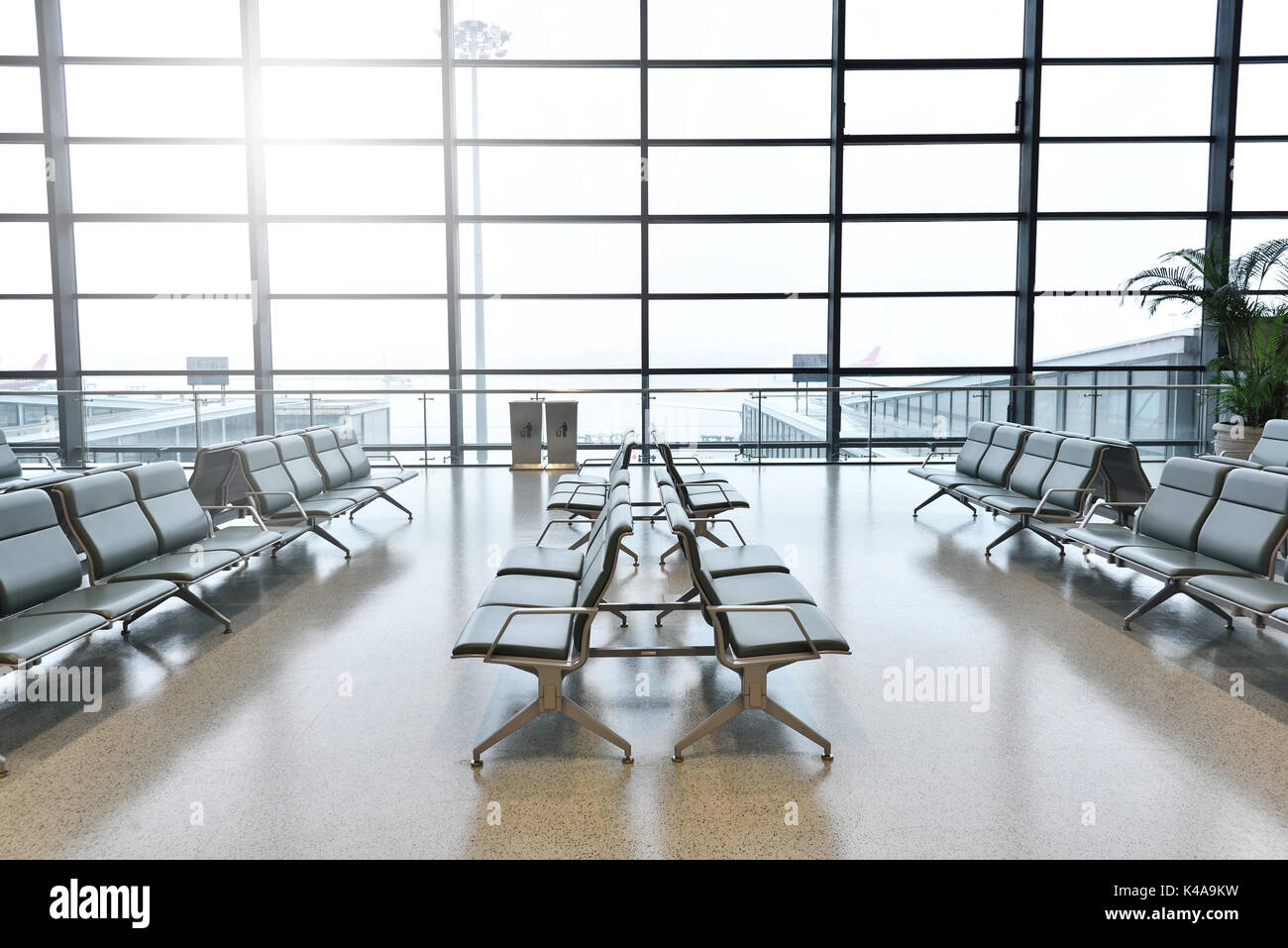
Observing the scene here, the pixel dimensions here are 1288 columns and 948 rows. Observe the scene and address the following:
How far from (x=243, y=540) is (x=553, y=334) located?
21.8 ft

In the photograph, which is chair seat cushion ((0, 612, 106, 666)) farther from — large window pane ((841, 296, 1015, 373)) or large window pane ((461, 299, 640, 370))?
large window pane ((841, 296, 1015, 373))

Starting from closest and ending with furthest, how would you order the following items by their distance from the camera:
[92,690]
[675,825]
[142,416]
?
1. [675,825]
2. [92,690]
3. [142,416]

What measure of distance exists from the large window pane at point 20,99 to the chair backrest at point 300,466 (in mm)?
7562

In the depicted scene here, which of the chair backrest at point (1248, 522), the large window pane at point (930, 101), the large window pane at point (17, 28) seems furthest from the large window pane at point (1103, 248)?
the large window pane at point (17, 28)

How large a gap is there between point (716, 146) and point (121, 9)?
304 inches

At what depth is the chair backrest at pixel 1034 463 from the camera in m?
6.12

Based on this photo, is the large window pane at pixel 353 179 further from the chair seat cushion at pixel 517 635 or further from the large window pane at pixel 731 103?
the chair seat cushion at pixel 517 635

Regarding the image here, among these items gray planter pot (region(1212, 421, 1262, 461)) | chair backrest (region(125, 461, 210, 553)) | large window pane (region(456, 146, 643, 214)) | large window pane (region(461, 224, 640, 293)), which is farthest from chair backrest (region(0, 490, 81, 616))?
gray planter pot (region(1212, 421, 1262, 461))

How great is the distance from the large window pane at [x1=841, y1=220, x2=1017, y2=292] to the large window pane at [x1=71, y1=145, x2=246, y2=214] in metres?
8.05

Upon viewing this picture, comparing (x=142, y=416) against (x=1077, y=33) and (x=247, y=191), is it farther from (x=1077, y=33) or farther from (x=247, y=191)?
(x=1077, y=33)

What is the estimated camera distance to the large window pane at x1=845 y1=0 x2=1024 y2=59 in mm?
10812
